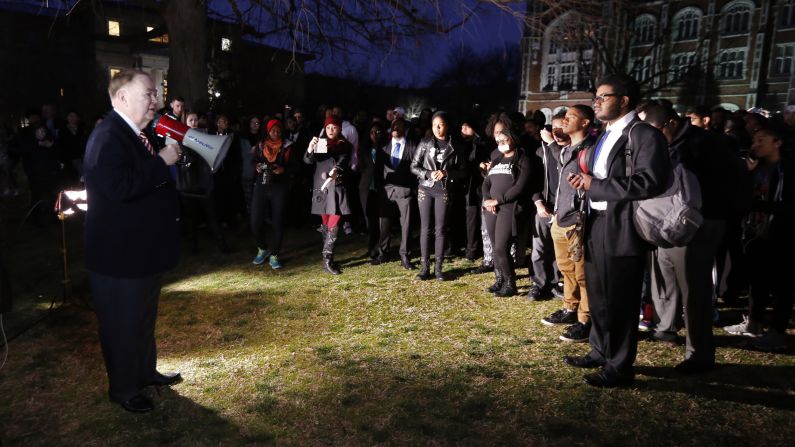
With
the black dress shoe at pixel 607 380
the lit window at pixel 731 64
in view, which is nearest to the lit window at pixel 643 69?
the lit window at pixel 731 64

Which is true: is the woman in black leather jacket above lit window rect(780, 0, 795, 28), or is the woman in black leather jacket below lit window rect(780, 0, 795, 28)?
below

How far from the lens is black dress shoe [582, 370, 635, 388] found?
12.7ft

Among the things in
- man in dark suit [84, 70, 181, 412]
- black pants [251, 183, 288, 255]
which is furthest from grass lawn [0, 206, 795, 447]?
black pants [251, 183, 288, 255]

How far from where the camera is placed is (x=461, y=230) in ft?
28.6

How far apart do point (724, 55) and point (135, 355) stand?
49.9 meters

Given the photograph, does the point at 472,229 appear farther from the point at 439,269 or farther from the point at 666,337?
the point at 666,337

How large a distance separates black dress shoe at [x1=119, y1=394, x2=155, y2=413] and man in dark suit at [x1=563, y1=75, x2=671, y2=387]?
3.13 meters

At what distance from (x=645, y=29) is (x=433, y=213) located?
47.2 m

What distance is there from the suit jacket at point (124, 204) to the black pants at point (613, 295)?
2970mm

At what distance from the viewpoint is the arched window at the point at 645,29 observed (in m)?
45.1

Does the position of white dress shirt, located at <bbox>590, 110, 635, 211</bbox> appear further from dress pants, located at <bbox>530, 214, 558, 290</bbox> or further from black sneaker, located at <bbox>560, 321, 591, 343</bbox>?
dress pants, located at <bbox>530, 214, 558, 290</bbox>

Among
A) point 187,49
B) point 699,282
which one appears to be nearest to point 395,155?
point 699,282

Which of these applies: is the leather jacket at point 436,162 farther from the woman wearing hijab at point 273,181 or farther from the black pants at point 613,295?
the black pants at point 613,295

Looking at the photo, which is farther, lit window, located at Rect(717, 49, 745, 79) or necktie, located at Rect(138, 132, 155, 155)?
lit window, located at Rect(717, 49, 745, 79)
